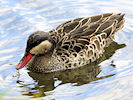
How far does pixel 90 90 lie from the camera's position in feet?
27.1

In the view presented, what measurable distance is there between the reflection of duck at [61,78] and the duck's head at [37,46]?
45 centimetres

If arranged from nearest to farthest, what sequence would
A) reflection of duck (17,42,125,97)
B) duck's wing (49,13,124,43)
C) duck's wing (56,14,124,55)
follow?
reflection of duck (17,42,125,97) < duck's wing (56,14,124,55) < duck's wing (49,13,124,43)

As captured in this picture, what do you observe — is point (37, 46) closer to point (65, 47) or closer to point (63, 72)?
point (65, 47)

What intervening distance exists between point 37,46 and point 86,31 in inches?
55.9

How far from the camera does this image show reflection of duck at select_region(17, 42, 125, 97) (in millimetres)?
8547

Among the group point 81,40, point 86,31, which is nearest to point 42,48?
point 81,40

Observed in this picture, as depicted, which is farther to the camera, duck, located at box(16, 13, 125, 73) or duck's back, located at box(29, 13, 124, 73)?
duck's back, located at box(29, 13, 124, 73)

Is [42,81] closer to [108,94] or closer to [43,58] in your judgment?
[43,58]

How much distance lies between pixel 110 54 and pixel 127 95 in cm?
236

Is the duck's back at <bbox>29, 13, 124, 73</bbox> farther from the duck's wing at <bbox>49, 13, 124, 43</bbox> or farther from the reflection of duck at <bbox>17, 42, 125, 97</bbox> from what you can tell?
the reflection of duck at <bbox>17, 42, 125, 97</bbox>

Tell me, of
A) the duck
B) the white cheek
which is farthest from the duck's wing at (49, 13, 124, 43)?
the white cheek

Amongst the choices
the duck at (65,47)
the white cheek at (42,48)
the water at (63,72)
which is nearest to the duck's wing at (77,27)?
the duck at (65,47)

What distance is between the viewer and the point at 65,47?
9359 millimetres

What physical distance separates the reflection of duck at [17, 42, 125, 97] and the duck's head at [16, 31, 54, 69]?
454 mm
